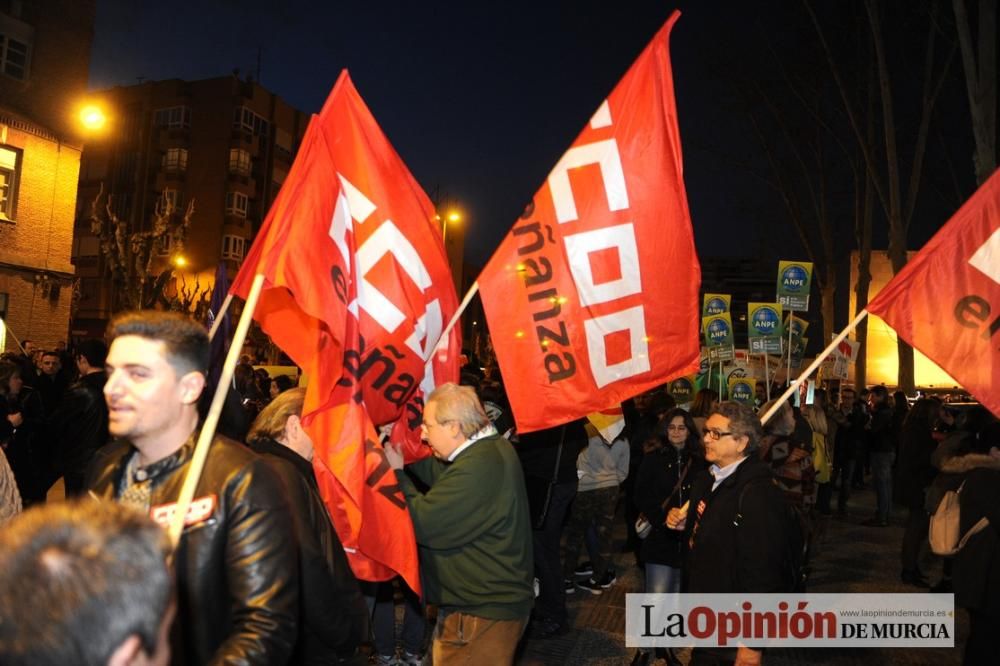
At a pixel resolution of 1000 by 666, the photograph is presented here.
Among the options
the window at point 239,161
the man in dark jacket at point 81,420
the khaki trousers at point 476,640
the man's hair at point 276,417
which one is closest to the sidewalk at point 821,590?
the khaki trousers at point 476,640

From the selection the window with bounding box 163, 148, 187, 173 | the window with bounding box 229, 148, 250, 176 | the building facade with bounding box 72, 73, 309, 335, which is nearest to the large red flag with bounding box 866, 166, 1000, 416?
the building facade with bounding box 72, 73, 309, 335

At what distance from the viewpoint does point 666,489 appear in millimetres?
6461

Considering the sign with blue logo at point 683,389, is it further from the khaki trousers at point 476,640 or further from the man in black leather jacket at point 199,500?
the man in black leather jacket at point 199,500

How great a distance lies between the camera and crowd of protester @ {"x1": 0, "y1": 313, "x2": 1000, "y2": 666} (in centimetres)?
137

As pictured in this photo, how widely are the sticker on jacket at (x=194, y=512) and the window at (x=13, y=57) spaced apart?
75.6ft

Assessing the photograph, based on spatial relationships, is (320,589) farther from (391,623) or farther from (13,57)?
(13,57)

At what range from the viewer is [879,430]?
1427 cm

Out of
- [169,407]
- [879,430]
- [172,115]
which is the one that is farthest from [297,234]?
[172,115]

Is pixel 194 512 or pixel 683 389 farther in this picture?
pixel 683 389

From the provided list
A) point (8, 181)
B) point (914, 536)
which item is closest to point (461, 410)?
point (914, 536)

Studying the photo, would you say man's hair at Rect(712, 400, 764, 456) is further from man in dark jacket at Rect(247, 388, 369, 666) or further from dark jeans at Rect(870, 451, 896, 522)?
dark jeans at Rect(870, 451, 896, 522)

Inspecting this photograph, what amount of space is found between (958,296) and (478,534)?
285 centimetres

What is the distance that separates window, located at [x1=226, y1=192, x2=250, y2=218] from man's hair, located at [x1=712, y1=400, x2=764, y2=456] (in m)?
48.0

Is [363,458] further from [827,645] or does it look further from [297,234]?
[827,645]
